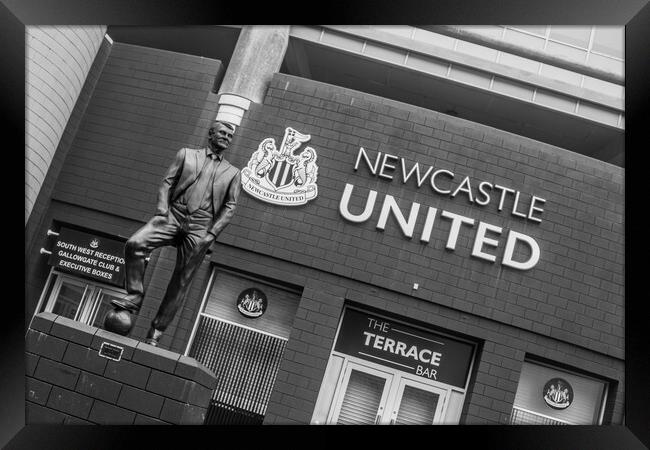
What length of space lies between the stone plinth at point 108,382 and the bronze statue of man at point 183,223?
0.27 meters

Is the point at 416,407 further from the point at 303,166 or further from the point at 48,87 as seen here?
the point at 48,87

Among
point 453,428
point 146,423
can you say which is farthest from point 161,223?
point 453,428

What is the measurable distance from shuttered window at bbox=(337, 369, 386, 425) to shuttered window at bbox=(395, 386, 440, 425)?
0.40 metres

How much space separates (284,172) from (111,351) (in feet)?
22.4

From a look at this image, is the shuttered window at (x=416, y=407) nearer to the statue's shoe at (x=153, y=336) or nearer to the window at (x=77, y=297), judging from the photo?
the window at (x=77, y=297)

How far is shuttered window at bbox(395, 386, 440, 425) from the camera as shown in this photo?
38.9 ft

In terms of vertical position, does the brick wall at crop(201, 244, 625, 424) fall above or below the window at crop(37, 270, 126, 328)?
above

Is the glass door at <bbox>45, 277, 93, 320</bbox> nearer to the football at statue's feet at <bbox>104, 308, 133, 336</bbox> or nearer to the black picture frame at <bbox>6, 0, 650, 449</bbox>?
the black picture frame at <bbox>6, 0, 650, 449</bbox>

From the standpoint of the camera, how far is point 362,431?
5473mm

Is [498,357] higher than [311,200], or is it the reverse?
[311,200]

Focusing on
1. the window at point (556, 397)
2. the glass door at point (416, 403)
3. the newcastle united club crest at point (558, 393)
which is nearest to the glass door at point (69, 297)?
the glass door at point (416, 403)

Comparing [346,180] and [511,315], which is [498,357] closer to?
[511,315]

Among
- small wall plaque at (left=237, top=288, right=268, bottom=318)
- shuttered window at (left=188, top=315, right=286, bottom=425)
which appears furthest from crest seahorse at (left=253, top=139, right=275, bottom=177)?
shuttered window at (left=188, top=315, right=286, bottom=425)

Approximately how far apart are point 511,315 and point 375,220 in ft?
Result: 8.98
